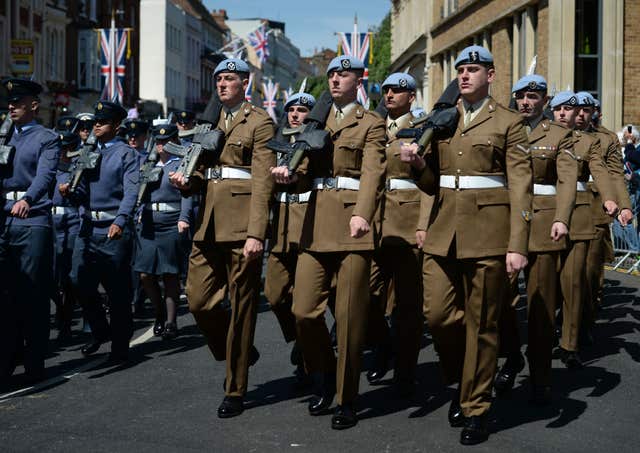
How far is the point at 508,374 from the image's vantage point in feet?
27.1

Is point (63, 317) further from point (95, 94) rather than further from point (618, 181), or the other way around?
point (95, 94)

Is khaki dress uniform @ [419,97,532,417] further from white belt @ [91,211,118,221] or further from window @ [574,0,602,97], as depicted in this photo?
window @ [574,0,602,97]

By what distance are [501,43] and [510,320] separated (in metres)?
26.7

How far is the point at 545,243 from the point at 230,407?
2.50 metres

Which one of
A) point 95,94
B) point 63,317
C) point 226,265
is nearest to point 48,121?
point 95,94

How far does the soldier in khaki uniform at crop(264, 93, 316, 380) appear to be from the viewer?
761 cm

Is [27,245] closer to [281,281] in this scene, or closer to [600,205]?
[281,281]

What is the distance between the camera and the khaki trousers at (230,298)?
24.8 ft

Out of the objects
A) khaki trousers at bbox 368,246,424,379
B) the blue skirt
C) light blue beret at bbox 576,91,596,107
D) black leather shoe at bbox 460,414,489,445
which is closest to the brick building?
the blue skirt

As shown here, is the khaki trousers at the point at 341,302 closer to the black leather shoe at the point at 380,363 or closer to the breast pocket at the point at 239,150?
the breast pocket at the point at 239,150

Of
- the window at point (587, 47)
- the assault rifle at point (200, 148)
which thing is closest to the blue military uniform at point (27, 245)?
the assault rifle at point (200, 148)

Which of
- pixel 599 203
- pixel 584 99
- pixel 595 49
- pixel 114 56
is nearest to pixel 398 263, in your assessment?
pixel 584 99

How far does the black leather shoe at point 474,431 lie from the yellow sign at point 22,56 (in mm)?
35635

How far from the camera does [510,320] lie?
805 centimetres
